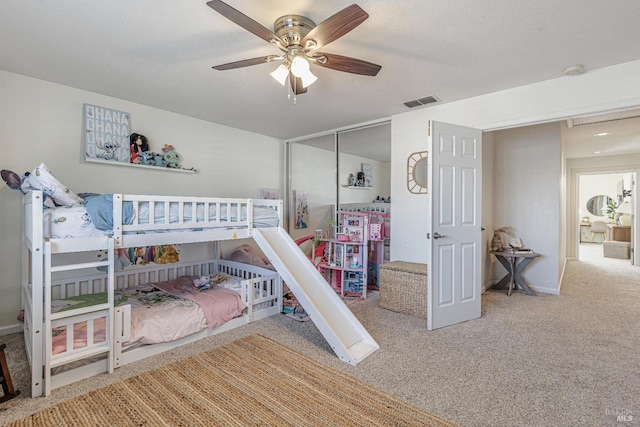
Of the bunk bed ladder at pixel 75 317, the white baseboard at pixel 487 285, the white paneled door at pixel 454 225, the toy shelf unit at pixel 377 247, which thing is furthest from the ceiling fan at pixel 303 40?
the white baseboard at pixel 487 285

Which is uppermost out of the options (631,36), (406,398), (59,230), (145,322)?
(631,36)

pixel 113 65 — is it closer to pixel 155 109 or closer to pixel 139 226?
pixel 155 109

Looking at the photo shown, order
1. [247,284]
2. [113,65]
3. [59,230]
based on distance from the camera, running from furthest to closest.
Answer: [247,284] → [113,65] → [59,230]

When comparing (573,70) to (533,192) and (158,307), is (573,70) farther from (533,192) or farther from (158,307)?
(158,307)

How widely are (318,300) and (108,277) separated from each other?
1634 mm

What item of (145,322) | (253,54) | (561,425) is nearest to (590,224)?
(561,425)

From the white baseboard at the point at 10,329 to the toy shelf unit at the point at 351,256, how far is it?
10.5 feet

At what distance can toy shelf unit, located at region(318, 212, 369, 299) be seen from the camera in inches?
159

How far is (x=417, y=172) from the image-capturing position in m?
3.76

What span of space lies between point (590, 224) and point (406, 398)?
35.2ft

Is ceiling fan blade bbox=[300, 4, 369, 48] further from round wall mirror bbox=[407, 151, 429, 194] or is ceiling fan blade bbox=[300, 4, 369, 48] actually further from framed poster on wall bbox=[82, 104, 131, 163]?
framed poster on wall bbox=[82, 104, 131, 163]

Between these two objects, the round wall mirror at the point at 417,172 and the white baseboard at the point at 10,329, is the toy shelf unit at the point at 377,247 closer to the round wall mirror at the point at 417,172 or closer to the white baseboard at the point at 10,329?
the round wall mirror at the point at 417,172

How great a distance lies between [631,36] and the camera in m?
2.13

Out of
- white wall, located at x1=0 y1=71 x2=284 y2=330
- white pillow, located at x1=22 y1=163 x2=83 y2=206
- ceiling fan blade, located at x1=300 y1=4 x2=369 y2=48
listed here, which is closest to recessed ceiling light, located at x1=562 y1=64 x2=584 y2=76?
ceiling fan blade, located at x1=300 y1=4 x2=369 y2=48
